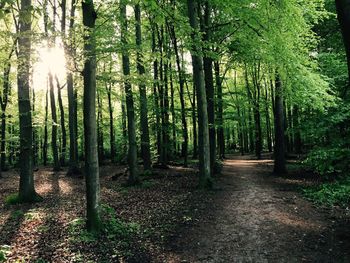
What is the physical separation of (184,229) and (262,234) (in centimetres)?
195

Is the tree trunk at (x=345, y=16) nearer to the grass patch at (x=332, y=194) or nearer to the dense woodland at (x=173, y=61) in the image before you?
the dense woodland at (x=173, y=61)

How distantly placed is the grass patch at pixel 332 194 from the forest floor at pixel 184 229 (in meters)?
0.50

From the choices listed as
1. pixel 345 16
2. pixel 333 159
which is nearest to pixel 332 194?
pixel 333 159

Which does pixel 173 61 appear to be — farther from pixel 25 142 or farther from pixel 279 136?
pixel 279 136

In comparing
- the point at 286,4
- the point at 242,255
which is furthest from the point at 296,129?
the point at 242,255

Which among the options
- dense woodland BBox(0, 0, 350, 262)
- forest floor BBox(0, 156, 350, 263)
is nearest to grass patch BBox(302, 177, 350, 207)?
dense woodland BBox(0, 0, 350, 262)

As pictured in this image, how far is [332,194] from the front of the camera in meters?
11.7

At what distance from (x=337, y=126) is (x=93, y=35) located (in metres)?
10.2

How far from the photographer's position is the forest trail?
22.4ft

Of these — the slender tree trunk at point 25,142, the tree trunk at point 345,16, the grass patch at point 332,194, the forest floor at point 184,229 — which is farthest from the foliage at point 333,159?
the slender tree trunk at point 25,142

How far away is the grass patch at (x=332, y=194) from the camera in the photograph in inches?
433

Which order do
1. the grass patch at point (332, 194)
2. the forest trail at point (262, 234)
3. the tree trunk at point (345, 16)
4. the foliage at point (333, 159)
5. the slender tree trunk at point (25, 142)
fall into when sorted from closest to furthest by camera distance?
the tree trunk at point (345, 16)
the forest trail at point (262, 234)
the foliage at point (333, 159)
the grass patch at point (332, 194)
the slender tree trunk at point (25, 142)

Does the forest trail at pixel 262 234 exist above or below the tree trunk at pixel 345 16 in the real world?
below

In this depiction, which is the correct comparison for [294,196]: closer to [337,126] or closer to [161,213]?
[337,126]
